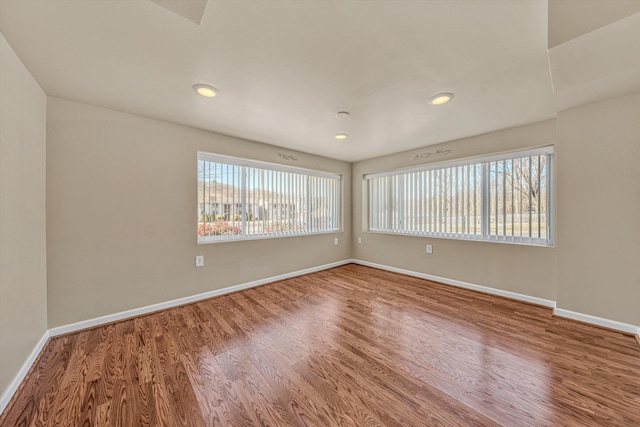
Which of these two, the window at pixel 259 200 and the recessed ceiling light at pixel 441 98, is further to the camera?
the window at pixel 259 200

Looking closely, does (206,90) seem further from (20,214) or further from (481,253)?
(481,253)

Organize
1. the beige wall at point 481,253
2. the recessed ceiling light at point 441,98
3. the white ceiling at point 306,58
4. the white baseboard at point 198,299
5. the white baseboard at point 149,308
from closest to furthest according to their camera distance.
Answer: the white ceiling at point 306,58 < the white baseboard at point 198,299 < the recessed ceiling light at point 441,98 < the white baseboard at point 149,308 < the beige wall at point 481,253

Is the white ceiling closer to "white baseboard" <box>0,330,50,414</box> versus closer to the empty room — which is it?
the empty room

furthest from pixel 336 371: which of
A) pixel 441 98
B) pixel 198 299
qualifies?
pixel 441 98

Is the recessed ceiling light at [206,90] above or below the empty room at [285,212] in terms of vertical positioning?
above

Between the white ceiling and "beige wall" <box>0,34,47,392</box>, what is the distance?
0.23 metres

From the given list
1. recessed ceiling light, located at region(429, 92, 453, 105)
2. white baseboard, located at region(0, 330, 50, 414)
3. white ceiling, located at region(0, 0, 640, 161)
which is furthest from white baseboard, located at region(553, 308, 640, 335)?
white baseboard, located at region(0, 330, 50, 414)

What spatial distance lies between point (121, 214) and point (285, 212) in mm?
2146

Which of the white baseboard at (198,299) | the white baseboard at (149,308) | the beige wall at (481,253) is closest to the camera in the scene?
the white baseboard at (198,299)

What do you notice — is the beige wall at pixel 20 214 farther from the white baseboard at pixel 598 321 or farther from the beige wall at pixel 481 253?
the white baseboard at pixel 598 321

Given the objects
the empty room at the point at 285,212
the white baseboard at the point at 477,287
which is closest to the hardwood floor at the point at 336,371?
the empty room at the point at 285,212

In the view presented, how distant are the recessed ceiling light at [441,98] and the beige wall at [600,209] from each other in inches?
57.2

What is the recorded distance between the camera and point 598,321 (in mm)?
2330

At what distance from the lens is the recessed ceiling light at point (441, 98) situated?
83.3 inches
